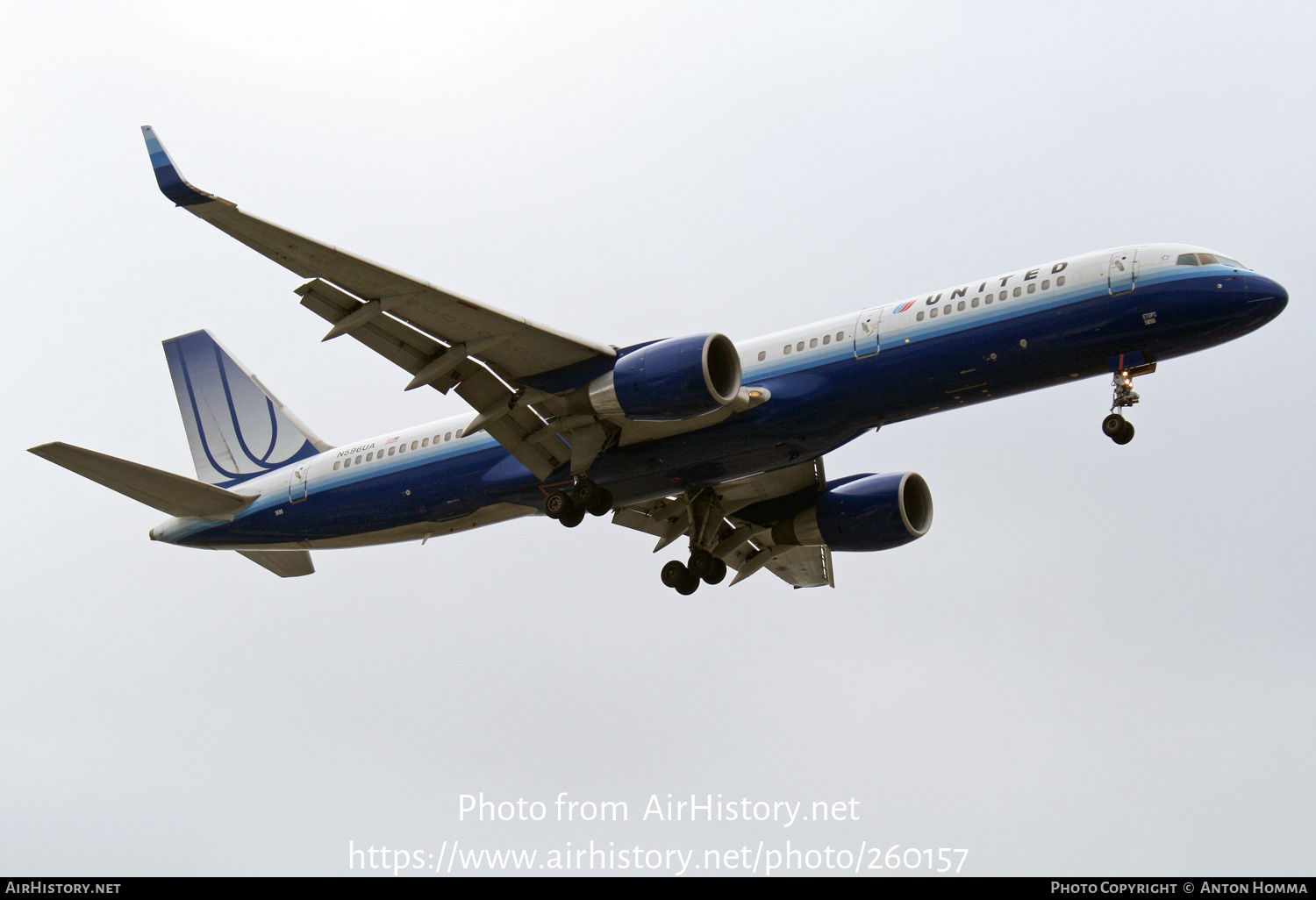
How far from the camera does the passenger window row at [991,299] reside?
2398cm

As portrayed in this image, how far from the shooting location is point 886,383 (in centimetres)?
2475

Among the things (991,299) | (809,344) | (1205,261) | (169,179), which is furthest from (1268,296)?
(169,179)

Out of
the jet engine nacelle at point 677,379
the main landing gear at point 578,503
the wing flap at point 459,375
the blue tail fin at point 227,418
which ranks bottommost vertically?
the main landing gear at point 578,503

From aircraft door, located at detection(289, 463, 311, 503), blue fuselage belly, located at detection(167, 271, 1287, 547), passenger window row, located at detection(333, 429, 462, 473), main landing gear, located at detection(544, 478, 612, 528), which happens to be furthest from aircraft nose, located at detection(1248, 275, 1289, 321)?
aircraft door, located at detection(289, 463, 311, 503)

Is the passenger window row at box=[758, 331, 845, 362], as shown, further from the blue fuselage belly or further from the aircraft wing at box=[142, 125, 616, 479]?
the aircraft wing at box=[142, 125, 616, 479]

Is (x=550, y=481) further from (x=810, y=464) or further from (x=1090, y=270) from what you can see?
(x=1090, y=270)

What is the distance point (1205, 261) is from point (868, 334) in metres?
6.27

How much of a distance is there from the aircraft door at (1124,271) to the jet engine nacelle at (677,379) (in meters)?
7.12

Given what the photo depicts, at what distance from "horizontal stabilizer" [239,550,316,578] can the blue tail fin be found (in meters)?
2.20

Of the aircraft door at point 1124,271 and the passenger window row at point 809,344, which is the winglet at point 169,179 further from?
the aircraft door at point 1124,271

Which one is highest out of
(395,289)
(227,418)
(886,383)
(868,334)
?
Answer: (227,418)

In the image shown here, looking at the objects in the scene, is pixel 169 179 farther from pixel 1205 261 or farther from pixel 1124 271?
pixel 1205 261

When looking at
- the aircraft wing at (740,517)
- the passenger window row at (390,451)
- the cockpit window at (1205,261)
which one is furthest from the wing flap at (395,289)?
the cockpit window at (1205,261)
